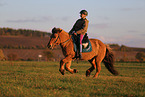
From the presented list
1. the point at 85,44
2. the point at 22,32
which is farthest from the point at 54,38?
the point at 22,32

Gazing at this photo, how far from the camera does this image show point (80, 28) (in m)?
10.3

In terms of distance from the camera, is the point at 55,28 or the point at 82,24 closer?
the point at 55,28

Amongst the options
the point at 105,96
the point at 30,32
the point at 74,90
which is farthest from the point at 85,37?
the point at 30,32

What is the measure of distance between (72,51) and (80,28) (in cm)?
122

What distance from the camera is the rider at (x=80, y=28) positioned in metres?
10.0

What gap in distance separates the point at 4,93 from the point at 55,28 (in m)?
3.69

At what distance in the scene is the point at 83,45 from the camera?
33.4 ft

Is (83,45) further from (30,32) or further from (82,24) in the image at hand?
(30,32)

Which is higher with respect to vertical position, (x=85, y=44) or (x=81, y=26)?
(x=81, y=26)

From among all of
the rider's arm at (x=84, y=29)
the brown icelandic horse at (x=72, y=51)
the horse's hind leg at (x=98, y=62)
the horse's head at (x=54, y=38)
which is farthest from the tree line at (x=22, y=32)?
the horse's head at (x=54, y=38)

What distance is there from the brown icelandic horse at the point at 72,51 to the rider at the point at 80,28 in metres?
0.33

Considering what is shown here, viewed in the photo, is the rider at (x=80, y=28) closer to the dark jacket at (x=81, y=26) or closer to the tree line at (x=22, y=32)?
the dark jacket at (x=81, y=26)

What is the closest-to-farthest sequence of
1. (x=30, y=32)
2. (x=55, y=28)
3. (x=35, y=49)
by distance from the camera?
(x=55, y=28) → (x=35, y=49) → (x=30, y=32)

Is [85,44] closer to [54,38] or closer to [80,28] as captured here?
[80,28]
